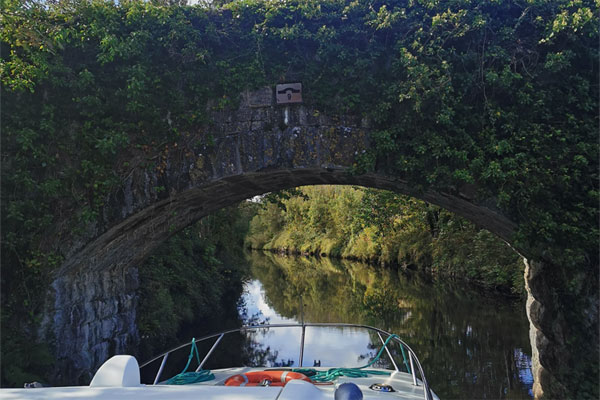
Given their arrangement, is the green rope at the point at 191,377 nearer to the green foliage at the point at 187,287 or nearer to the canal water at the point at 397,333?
the canal water at the point at 397,333

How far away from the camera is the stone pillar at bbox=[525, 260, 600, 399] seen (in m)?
4.79

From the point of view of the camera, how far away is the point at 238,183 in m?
5.65

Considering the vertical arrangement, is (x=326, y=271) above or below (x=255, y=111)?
below

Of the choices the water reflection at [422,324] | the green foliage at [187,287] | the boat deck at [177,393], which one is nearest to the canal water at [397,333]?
the water reflection at [422,324]

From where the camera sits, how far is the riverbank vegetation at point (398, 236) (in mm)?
12750

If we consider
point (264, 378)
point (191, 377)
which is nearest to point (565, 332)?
point (264, 378)

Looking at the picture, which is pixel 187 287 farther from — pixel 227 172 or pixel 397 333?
pixel 227 172

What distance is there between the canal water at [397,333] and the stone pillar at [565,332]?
1144 millimetres

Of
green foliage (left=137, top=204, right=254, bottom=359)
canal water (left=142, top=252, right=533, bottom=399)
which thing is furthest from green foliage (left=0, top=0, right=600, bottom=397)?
green foliage (left=137, top=204, right=254, bottom=359)

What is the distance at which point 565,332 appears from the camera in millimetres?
4953

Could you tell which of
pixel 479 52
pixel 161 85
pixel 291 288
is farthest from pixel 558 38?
pixel 291 288

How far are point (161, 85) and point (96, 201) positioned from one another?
1396 millimetres

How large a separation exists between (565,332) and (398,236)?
14565mm

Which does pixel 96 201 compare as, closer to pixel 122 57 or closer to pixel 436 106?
pixel 122 57
